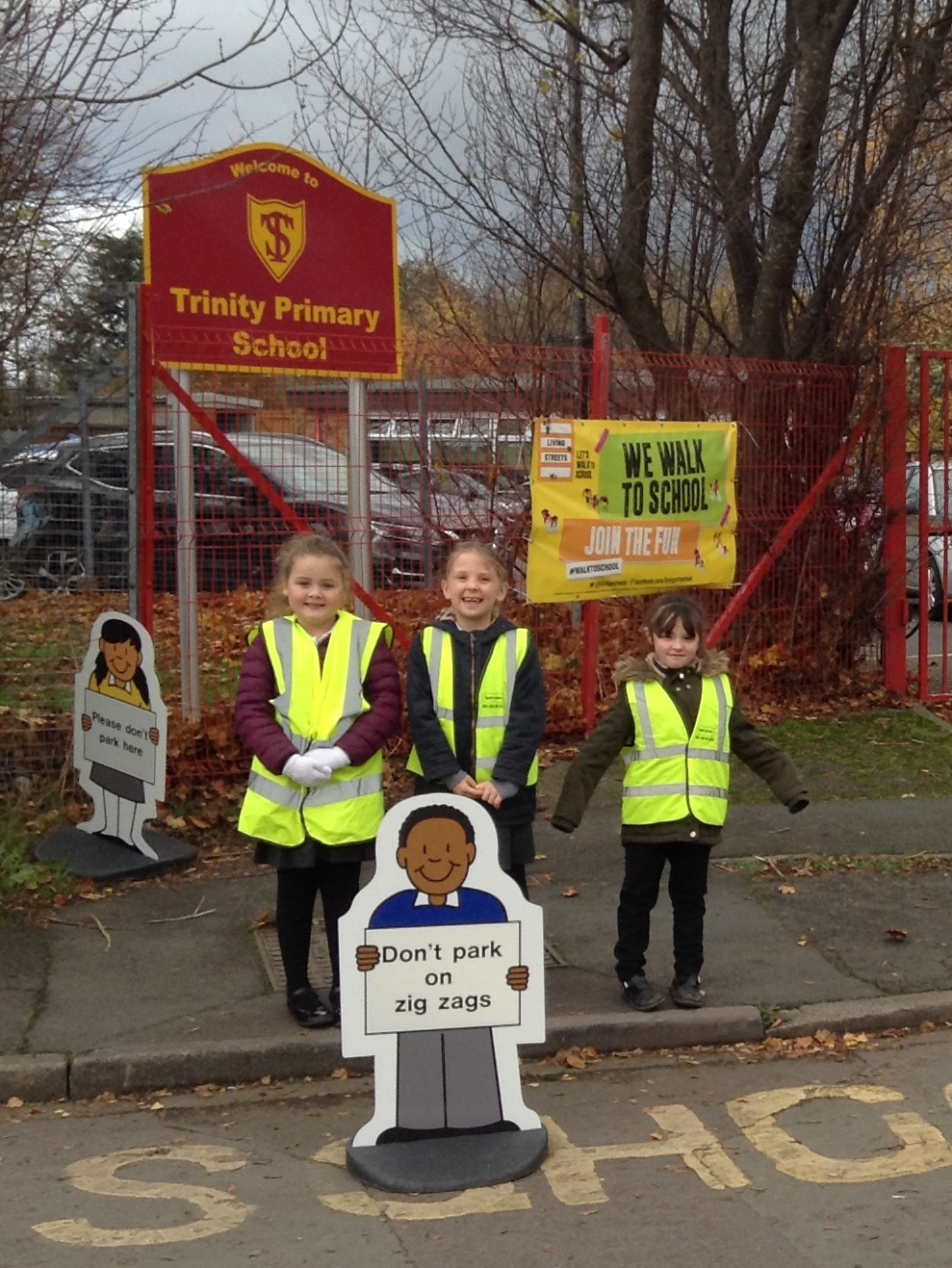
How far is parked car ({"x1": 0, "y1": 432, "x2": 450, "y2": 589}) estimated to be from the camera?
6.93 metres

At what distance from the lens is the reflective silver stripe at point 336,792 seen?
5.01m

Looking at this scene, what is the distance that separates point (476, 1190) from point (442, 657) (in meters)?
1.80

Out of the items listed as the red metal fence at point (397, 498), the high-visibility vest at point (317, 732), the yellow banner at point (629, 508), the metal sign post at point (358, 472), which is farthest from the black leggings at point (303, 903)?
the yellow banner at point (629, 508)

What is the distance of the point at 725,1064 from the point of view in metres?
5.02

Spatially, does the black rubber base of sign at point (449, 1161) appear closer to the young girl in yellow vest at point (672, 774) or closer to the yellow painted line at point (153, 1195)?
the yellow painted line at point (153, 1195)

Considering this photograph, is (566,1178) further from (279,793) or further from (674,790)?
(279,793)

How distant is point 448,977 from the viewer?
426 centimetres

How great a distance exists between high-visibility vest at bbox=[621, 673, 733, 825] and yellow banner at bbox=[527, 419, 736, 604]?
3082 mm

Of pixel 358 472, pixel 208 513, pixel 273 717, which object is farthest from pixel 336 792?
pixel 358 472

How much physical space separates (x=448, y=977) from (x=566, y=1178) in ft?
2.11

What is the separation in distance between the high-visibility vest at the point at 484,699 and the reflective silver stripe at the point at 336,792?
0.21m

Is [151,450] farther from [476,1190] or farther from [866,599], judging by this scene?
[866,599]

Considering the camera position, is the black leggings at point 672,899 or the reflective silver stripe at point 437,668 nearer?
the reflective silver stripe at point 437,668

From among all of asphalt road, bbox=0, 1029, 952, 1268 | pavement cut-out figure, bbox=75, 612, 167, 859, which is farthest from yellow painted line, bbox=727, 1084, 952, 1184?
pavement cut-out figure, bbox=75, 612, 167, 859
